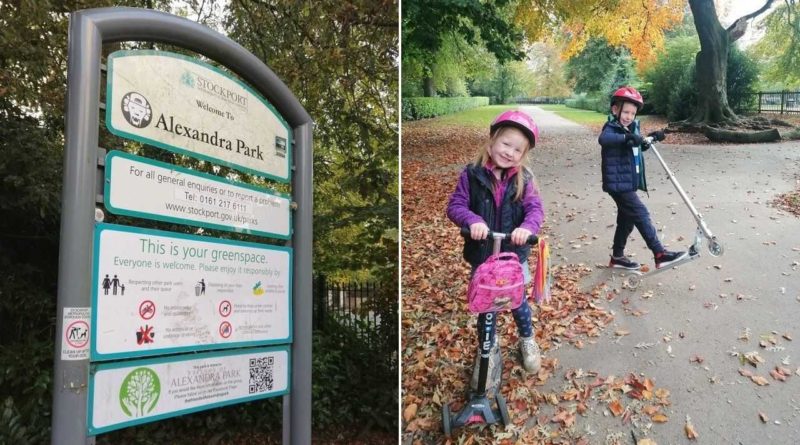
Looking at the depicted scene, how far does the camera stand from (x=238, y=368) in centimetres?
191

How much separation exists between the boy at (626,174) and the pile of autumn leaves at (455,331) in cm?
23

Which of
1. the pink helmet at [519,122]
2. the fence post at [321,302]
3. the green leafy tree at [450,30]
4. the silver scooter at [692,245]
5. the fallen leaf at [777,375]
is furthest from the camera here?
the fence post at [321,302]

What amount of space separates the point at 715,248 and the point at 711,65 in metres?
0.66

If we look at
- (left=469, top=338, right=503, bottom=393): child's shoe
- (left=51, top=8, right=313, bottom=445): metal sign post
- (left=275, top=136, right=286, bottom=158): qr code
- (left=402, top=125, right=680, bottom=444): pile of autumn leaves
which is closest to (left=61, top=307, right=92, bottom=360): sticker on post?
(left=51, top=8, right=313, bottom=445): metal sign post

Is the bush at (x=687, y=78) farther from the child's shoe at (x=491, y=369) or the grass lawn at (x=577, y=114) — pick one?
the child's shoe at (x=491, y=369)

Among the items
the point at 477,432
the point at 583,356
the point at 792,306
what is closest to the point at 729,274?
the point at 792,306

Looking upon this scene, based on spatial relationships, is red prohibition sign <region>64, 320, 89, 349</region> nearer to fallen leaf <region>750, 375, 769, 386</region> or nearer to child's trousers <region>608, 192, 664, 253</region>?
fallen leaf <region>750, 375, 769, 386</region>

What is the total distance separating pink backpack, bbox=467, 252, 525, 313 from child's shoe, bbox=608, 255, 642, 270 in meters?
0.67

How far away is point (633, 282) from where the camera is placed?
2.27 metres

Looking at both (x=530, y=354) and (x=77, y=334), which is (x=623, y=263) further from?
(x=77, y=334)

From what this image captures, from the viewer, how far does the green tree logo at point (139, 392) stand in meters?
1.54

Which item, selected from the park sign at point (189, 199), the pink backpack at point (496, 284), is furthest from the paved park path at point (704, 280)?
the park sign at point (189, 199)

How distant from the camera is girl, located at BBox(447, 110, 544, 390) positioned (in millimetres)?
1964

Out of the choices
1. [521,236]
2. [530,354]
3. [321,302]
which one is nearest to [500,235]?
[521,236]
